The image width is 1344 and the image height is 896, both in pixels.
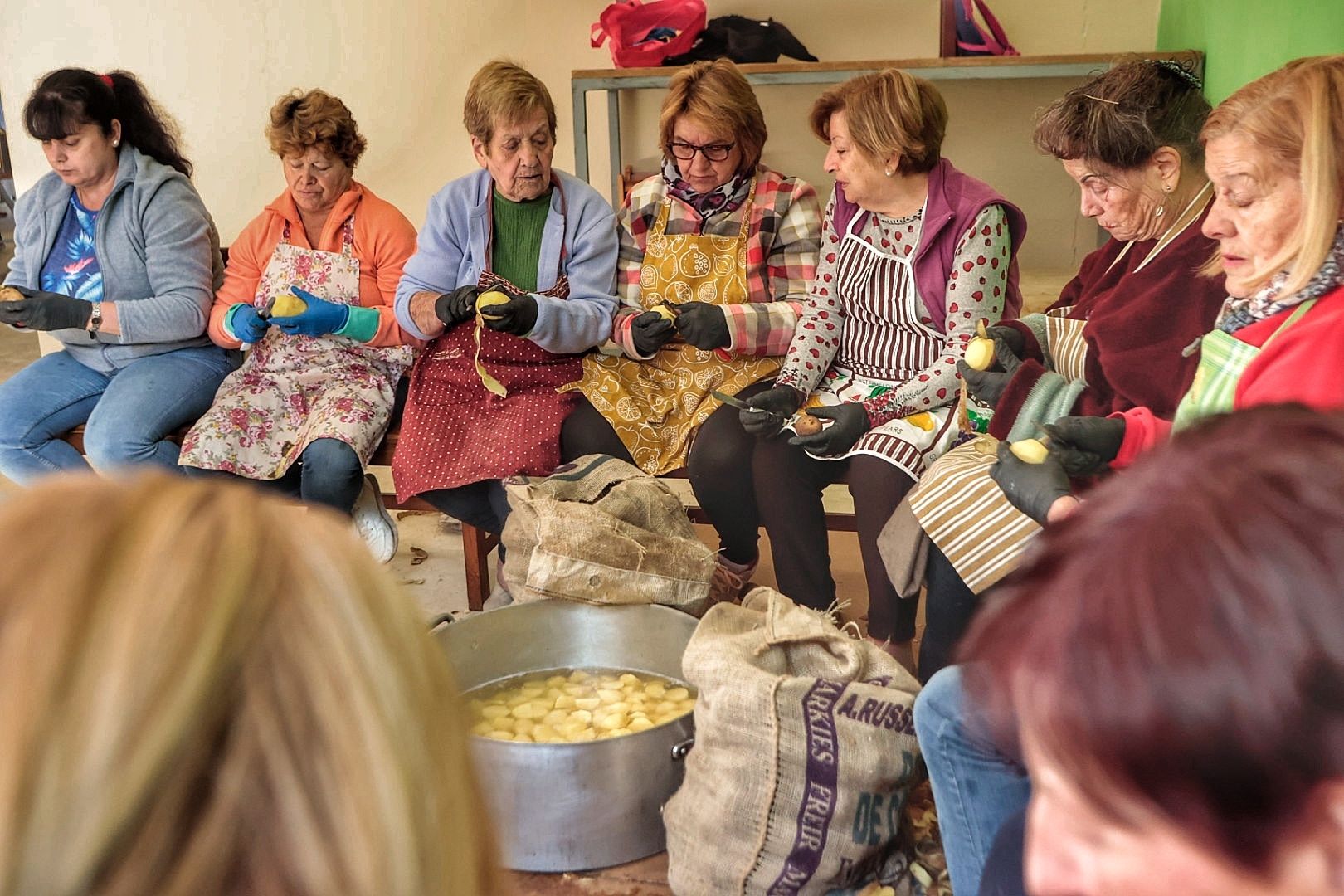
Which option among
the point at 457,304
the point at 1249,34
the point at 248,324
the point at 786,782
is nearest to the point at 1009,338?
the point at 1249,34

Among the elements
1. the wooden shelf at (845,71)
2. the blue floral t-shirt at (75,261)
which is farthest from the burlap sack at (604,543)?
the wooden shelf at (845,71)

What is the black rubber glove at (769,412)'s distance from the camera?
8.89ft

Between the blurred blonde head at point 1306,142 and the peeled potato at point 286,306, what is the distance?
7.27ft

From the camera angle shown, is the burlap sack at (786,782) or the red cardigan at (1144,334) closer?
the burlap sack at (786,782)

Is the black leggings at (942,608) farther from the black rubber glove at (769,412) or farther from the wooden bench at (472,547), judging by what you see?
the wooden bench at (472,547)

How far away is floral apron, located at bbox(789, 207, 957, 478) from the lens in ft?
8.63

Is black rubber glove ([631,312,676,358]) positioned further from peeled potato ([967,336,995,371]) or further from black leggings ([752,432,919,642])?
peeled potato ([967,336,995,371])

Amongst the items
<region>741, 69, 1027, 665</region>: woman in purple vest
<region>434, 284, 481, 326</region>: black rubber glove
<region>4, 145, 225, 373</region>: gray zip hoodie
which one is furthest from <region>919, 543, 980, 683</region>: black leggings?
<region>4, 145, 225, 373</region>: gray zip hoodie

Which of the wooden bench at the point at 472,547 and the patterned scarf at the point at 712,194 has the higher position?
the patterned scarf at the point at 712,194

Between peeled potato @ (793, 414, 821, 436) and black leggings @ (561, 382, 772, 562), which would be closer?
peeled potato @ (793, 414, 821, 436)

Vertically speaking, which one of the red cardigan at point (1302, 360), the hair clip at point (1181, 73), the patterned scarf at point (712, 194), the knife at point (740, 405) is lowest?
the knife at point (740, 405)

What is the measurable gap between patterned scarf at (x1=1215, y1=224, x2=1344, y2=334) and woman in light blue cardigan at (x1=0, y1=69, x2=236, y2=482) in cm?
257

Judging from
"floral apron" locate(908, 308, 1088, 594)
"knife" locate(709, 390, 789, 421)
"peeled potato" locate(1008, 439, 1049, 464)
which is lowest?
"floral apron" locate(908, 308, 1088, 594)

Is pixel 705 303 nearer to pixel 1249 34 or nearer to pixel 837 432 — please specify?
pixel 837 432
